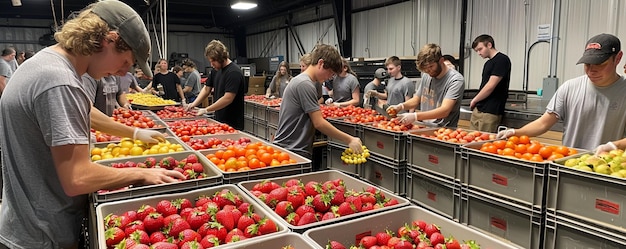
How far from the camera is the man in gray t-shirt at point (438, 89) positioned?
407 cm

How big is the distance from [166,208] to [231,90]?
3.09 metres

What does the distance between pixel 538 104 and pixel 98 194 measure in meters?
5.91

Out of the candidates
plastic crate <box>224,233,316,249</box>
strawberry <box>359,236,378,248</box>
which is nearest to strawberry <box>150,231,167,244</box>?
plastic crate <box>224,233,316,249</box>

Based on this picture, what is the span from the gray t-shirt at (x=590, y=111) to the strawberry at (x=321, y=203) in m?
→ 2.26

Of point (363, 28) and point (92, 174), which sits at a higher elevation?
point (363, 28)

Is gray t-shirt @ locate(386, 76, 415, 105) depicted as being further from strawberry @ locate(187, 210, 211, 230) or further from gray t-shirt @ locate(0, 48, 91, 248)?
gray t-shirt @ locate(0, 48, 91, 248)

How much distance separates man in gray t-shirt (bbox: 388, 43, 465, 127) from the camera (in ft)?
13.3

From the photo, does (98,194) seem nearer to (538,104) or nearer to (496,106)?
(496,106)

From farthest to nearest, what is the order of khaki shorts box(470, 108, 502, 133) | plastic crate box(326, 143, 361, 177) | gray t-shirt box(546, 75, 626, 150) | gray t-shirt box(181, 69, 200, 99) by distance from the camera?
1. gray t-shirt box(181, 69, 200, 99)
2. khaki shorts box(470, 108, 502, 133)
3. plastic crate box(326, 143, 361, 177)
4. gray t-shirt box(546, 75, 626, 150)

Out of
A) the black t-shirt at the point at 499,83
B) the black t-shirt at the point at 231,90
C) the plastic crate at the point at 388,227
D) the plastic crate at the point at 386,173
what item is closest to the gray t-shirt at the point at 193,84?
the black t-shirt at the point at 231,90

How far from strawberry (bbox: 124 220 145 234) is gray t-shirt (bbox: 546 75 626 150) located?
3036 mm

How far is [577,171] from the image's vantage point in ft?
8.11

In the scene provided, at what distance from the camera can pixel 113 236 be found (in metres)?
1.58

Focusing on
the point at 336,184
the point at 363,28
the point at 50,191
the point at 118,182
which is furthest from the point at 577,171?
the point at 363,28
